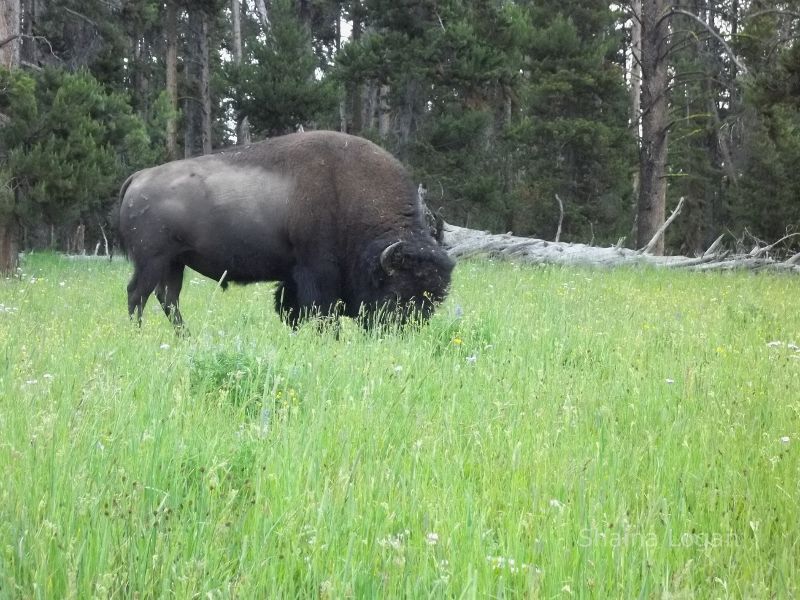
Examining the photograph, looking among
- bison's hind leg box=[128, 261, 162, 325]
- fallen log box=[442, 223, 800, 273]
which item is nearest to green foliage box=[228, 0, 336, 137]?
fallen log box=[442, 223, 800, 273]

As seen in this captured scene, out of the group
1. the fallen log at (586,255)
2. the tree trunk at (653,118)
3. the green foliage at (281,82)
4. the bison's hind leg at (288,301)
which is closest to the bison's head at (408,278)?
the bison's hind leg at (288,301)

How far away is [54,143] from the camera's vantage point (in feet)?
43.5

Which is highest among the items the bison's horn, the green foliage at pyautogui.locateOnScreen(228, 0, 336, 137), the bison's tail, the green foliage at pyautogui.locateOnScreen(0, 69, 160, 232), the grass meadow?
the green foliage at pyautogui.locateOnScreen(228, 0, 336, 137)

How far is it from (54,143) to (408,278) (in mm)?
9153

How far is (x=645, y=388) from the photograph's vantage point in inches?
157

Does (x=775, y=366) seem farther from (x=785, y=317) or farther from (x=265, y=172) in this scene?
(x=265, y=172)

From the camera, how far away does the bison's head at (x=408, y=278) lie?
22.3ft

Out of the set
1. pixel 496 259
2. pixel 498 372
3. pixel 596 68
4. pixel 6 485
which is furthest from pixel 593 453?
pixel 596 68

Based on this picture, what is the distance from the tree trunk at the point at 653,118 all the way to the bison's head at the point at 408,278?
10.8 meters

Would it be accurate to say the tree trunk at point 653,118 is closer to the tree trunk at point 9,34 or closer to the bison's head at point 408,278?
the bison's head at point 408,278

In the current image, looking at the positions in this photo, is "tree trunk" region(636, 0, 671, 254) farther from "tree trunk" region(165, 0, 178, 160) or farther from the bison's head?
"tree trunk" region(165, 0, 178, 160)

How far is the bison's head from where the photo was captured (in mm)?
6789

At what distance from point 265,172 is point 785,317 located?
18.0 feet

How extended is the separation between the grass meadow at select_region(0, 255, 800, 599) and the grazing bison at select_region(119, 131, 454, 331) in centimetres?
252
